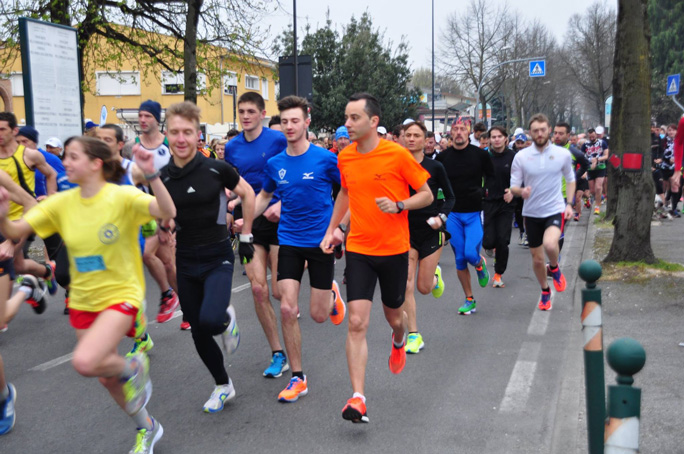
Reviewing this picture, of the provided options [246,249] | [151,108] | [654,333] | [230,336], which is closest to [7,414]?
[230,336]

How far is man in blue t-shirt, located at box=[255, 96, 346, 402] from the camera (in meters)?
5.34

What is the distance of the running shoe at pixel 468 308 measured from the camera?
26.2ft

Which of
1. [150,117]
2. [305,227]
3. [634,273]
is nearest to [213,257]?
[305,227]

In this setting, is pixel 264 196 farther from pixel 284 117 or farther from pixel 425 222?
pixel 425 222

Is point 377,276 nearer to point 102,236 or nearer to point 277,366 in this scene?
point 277,366

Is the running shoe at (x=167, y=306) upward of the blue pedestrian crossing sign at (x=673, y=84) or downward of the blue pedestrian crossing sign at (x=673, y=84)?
downward

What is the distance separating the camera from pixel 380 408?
16.3ft

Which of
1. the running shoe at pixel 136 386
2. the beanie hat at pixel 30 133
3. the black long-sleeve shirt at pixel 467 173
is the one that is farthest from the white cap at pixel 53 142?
the running shoe at pixel 136 386

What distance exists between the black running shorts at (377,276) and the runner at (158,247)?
2.35 m

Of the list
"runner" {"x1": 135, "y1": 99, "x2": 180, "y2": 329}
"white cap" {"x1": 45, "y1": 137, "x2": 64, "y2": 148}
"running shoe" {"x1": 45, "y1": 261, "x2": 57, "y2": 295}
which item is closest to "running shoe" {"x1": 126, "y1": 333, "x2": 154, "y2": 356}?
"runner" {"x1": 135, "y1": 99, "x2": 180, "y2": 329}

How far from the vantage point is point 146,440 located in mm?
4176

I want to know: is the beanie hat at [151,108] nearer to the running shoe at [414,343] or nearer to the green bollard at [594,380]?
the running shoe at [414,343]

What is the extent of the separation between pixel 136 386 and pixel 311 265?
1.73m

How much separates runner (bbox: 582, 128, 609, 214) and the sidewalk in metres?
6.46
